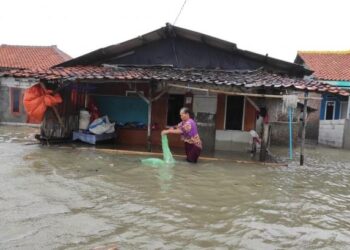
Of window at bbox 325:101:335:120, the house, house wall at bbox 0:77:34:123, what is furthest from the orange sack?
window at bbox 325:101:335:120

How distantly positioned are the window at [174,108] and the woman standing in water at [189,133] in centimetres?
350

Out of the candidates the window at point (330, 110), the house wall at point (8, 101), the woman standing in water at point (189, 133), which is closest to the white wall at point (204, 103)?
the woman standing in water at point (189, 133)

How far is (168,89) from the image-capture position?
40.3 ft

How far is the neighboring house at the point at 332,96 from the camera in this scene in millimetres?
18233

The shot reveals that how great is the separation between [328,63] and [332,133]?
5.96 m

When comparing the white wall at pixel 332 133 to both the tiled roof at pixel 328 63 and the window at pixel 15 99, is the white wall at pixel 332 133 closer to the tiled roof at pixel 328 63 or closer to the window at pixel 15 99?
the tiled roof at pixel 328 63

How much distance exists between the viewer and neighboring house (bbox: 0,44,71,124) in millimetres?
21328

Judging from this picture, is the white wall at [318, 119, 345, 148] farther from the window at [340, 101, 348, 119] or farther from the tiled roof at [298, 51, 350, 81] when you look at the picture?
the tiled roof at [298, 51, 350, 81]

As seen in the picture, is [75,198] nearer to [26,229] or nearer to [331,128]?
[26,229]

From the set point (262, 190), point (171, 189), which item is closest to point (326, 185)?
point (262, 190)

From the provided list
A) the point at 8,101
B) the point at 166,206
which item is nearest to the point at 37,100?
the point at 166,206

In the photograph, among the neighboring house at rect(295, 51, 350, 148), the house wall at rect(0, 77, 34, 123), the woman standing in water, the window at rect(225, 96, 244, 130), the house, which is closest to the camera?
the woman standing in water

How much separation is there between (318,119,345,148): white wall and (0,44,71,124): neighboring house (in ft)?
51.6

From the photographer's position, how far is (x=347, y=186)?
330 inches
